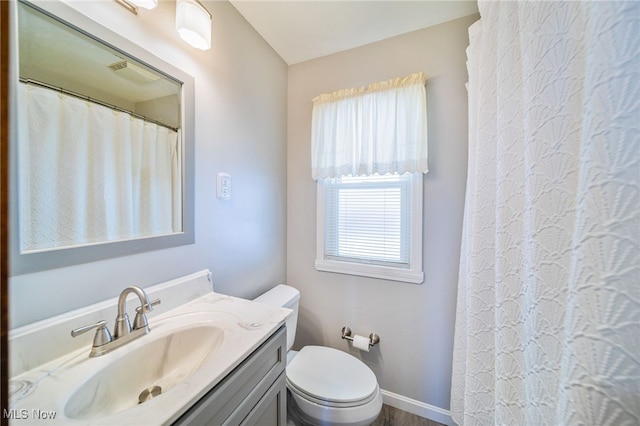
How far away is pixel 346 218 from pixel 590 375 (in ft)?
4.11

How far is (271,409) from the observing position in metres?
0.78

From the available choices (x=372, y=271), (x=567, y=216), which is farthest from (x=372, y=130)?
(x=567, y=216)

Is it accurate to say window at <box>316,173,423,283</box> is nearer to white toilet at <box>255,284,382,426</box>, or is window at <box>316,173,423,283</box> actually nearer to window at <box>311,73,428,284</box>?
window at <box>311,73,428,284</box>

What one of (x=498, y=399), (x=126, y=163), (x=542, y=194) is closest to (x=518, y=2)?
(x=542, y=194)

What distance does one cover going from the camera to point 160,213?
0.88m

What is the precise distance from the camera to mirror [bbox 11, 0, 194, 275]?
22.6 inches

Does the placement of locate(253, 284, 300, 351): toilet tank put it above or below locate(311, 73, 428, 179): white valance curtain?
below

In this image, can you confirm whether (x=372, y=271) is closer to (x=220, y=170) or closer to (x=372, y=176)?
(x=372, y=176)

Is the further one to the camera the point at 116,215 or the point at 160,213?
the point at 160,213

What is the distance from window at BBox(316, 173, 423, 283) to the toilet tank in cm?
31

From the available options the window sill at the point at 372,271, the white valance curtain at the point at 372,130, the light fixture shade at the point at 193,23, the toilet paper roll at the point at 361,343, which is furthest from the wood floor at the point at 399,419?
the light fixture shade at the point at 193,23

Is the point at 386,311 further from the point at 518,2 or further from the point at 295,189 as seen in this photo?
the point at 518,2

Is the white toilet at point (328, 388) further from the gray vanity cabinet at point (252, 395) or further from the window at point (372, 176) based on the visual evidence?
the window at point (372, 176)

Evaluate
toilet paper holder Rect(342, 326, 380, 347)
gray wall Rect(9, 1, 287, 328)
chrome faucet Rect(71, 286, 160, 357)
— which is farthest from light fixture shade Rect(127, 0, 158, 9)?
toilet paper holder Rect(342, 326, 380, 347)
